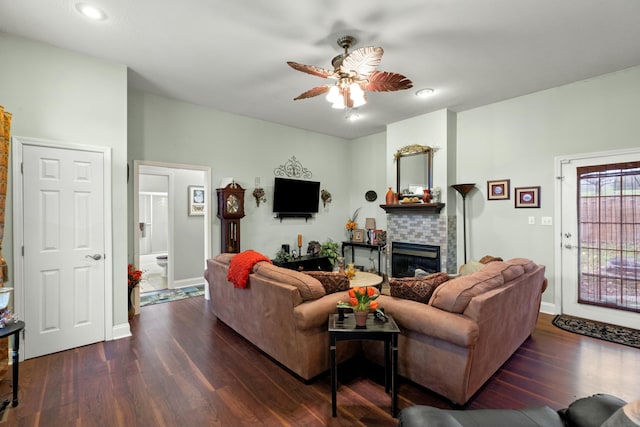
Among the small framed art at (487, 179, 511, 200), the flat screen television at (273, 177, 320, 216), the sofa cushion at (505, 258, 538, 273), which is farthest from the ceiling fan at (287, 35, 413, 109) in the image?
the flat screen television at (273, 177, 320, 216)

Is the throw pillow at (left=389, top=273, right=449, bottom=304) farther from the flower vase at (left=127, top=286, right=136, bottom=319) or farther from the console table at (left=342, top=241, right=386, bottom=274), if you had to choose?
the flower vase at (left=127, top=286, right=136, bottom=319)

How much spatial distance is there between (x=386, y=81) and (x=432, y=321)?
6.82 feet

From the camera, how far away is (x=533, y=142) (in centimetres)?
407

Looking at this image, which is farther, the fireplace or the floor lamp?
the fireplace

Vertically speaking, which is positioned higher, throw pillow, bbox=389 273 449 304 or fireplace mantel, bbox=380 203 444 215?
fireplace mantel, bbox=380 203 444 215

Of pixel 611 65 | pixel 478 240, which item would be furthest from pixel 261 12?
pixel 478 240

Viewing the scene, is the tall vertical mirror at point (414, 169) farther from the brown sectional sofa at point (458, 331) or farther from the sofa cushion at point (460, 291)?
the sofa cushion at point (460, 291)

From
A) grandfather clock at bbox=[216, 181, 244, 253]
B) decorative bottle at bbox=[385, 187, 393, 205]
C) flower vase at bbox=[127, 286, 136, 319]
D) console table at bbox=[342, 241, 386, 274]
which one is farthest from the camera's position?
console table at bbox=[342, 241, 386, 274]

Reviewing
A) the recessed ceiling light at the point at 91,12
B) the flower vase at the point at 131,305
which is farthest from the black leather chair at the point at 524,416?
the flower vase at the point at 131,305

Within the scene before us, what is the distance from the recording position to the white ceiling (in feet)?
7.68

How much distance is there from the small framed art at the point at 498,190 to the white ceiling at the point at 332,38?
1.25 m

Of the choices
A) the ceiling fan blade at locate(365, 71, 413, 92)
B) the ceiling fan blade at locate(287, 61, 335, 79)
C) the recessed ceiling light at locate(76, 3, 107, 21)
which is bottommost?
the ceiling fan blade at locate(365, 71, 413, 92)

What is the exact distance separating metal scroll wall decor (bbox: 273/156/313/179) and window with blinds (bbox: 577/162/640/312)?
13.6ft

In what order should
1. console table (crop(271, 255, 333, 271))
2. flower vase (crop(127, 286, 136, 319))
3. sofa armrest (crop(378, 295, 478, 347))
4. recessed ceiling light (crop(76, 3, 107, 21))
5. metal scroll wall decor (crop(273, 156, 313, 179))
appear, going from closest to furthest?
1. sofa armrest (crop(378, 295, 478, 347))
2. recessed ceiling light (crop(76, 3, 107, 21))
3. flower vase (crop(127, 286, 136, 319))
4. console table (crop(271, 255, 333, 271))
5. metal scroll wall decor (crop(273, 156, 313, 179))
